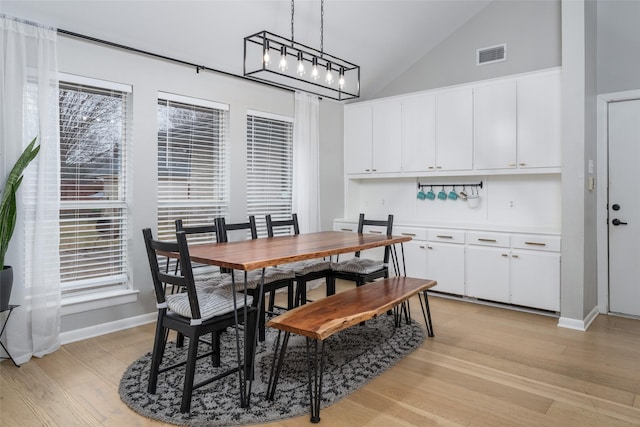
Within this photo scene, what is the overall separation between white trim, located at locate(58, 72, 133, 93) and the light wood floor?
2036mm

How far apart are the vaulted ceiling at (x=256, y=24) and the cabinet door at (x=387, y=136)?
18.4 inches

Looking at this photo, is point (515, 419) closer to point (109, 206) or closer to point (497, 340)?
point (497, 340)

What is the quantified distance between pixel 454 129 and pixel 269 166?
7.03 ft

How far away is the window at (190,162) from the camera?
12.6 feet

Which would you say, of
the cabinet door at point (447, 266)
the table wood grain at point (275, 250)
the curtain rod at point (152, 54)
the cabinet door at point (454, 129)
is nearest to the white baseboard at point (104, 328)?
the table wood grain at point (275, 250)

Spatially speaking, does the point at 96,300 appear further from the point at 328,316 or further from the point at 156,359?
the point at 328,316

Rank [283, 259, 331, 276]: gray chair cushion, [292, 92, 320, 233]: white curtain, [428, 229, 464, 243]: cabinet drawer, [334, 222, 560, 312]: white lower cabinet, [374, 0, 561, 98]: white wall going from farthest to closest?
[292, 92, 320, 233]: white curtain
[428, 229, 464, 243]: cabinet drawer
[374, 0, 561, 98]: white wall
[334, 222, 560, 312]: white lower cabinet
[283, 259, 331, 276]: gray chair cushion

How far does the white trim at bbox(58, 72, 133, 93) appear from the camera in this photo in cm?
317

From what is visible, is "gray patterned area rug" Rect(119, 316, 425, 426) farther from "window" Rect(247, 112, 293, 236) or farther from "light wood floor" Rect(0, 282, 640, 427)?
"window" Rect(247, 112, 293, 236)

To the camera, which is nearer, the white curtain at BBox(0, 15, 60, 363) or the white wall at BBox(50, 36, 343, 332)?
the white curtain at BBox(0, 15, 60, 363)

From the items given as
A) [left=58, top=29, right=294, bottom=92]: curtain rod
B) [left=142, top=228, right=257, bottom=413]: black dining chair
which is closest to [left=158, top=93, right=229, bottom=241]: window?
[left=58, top=29, right=294, bottom=92]: curtain rod

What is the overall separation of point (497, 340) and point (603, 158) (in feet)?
7.20

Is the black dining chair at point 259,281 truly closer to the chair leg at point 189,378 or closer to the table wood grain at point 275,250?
the table wood grain at point 275,250

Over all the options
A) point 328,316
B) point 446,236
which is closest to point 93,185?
point 328,316
